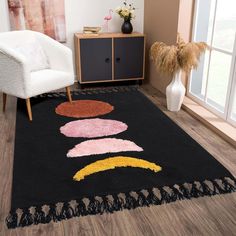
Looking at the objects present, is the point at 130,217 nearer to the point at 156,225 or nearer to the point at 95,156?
the point at 156,225

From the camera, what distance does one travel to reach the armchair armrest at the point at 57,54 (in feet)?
10.9

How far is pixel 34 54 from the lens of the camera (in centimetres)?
325

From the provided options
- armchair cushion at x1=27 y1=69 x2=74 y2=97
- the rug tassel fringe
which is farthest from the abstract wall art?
the rug tassel fringe

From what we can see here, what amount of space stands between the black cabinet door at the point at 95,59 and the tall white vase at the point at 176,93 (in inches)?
45.3

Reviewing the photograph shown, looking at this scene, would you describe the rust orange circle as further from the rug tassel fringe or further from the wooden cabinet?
the rug tassel fringe

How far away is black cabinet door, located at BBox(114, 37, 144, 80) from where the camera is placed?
404 cm

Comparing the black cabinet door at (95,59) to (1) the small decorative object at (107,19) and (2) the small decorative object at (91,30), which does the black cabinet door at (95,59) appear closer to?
(2) the small decorative object at (91,30)

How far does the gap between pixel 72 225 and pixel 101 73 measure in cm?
271

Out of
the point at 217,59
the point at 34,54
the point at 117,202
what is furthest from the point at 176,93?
the point at 117,202

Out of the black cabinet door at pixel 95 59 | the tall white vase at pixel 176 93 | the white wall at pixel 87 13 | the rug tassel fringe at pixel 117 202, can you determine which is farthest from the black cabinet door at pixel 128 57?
the rug tassel fringe at pixel 117 202

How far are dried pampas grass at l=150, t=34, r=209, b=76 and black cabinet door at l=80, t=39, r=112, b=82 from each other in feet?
3.40

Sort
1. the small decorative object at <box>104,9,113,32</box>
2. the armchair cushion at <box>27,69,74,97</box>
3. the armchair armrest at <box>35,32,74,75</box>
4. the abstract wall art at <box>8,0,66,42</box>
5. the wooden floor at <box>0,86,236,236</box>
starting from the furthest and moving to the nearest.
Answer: the small decorative object at <box>104,9,113,32</box>, the abstract wall art at <box>8,0,66,42</box>, the armchair armrest at <box>35,32,74,75</box>, the armchair cushion at <box>27,69,74,97</box>, the wooden floor at <box>0,86,236,236</box>

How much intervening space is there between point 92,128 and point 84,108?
0.57 metres

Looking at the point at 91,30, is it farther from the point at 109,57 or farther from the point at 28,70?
the point at 28,70
